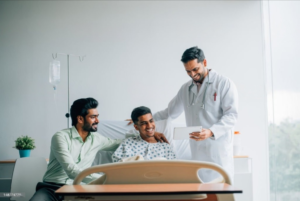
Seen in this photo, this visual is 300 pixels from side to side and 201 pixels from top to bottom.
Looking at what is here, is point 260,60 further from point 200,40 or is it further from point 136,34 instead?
point 136,34

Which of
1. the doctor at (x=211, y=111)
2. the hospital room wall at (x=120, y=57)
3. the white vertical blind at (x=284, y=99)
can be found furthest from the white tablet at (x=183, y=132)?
the hospital room wall at (x=120, y=57)

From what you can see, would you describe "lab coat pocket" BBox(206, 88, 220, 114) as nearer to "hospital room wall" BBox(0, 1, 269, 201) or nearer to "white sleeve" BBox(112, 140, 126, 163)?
"white sleeve" BBox(112, 140, 126, 163)

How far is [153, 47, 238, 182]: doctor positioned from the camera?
238 centimetres

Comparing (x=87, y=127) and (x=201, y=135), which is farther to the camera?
(x=87, y=127)

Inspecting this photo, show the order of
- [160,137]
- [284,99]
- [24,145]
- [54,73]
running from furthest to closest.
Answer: [54,73], [24,145], [284,99], [160,137]

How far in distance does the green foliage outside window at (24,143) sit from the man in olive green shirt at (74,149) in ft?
3.69

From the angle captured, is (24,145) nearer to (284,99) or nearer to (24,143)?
(24,143)

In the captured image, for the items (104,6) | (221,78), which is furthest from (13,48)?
(221,78)

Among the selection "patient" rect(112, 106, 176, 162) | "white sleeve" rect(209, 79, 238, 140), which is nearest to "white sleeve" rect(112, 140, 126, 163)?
"patient" rect(112, 106, 176, 162)

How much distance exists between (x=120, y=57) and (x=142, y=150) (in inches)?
61.3

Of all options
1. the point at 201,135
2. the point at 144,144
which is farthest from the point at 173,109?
the point at 201,135

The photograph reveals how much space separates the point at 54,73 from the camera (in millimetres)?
3600

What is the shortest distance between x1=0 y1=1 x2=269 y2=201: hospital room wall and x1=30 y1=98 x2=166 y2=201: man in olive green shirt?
125 centimetres

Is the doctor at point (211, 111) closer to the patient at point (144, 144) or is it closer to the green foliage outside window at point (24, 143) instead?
the patient at point (144, 144)
